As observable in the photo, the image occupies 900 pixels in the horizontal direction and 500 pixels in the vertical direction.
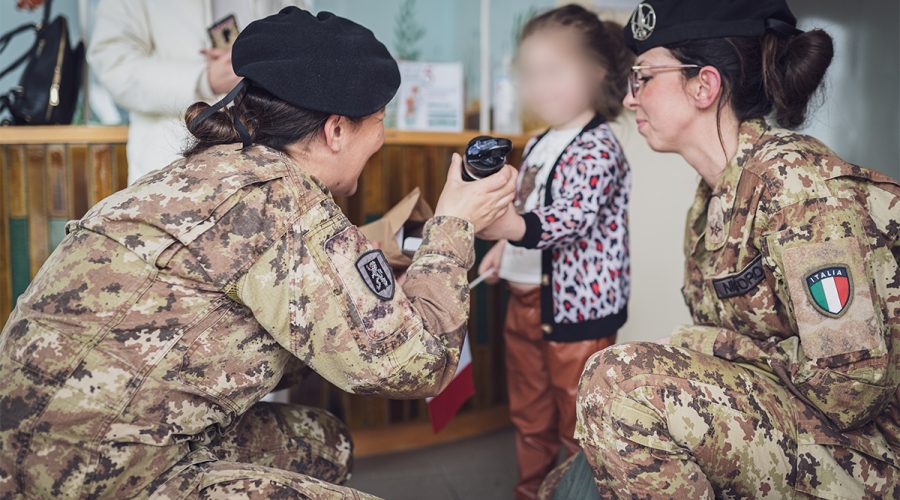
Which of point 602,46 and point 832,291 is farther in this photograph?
point 602,46

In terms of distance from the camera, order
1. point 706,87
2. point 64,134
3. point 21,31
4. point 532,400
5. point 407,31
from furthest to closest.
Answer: point 407,31, point 21,31, point 64,134, point 532,400, point 706,87

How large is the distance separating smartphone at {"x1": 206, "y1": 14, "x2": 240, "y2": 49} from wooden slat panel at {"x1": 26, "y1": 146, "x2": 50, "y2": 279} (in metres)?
0.83

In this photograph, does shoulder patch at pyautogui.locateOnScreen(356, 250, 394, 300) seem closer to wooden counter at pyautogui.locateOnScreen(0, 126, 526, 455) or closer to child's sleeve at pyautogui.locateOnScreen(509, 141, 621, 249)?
child's sleeve at pyautogui.locateOnScreen(509, 141, 621, 249)

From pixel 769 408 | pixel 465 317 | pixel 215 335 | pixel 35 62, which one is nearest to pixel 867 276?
pixel 769 408

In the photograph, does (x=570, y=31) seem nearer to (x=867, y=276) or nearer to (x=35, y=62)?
(x=867, y=276)

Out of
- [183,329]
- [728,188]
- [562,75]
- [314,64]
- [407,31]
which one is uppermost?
[407,31]

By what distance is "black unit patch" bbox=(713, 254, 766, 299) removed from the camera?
5.11ft

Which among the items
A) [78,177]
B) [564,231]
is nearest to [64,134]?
[78,177]

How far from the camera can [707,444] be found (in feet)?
4.71

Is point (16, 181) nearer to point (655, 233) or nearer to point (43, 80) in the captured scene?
point (43, 80)

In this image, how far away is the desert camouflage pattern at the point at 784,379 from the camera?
55.6 inches

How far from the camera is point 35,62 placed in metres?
2.88

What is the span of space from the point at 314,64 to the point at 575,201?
1.02 metres

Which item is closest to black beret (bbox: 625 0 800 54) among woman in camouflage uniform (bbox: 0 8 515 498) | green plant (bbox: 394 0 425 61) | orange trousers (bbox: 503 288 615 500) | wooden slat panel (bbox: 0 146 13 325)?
woman in camouflage uniform (bbox: 0 8 515 498)
